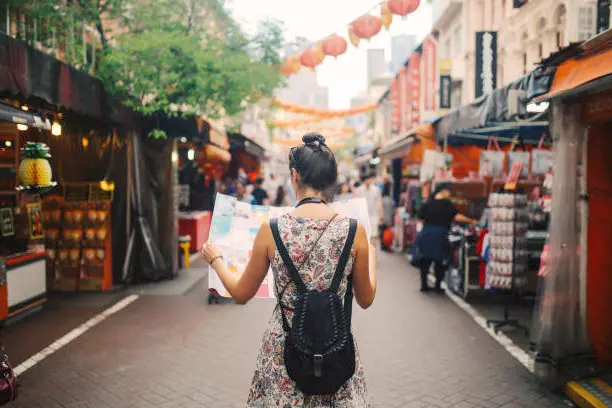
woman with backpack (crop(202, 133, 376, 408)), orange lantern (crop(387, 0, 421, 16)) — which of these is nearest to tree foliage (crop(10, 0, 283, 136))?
orange lantern (crop(387, 0, 421, 16))

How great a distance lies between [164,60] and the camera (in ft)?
30.9

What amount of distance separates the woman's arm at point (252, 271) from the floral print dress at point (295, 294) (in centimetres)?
6

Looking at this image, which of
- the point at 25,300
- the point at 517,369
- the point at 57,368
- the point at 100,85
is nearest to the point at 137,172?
the point at 100,85

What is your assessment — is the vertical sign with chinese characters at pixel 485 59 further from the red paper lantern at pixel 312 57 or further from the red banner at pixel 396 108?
the red banner at pixel 396 108

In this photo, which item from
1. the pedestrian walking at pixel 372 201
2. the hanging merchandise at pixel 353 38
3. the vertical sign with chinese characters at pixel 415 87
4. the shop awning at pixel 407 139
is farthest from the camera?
the vertical sign with chinese characters at pixel 415 87

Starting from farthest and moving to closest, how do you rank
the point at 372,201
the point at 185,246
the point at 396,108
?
the point at 396,108 → the point at 372,201 → the point at 185,246

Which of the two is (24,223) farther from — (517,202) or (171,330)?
→ (517,202)

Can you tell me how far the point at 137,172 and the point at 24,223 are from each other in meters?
2.38

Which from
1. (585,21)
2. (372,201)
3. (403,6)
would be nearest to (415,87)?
(372,201)

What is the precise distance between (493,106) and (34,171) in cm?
555

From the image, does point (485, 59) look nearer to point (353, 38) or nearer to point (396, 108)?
point (353, 38)

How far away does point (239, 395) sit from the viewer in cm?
513

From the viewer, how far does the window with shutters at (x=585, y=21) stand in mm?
11059

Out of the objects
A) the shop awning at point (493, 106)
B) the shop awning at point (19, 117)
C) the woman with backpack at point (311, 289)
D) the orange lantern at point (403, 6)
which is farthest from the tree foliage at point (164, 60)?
the woman with backpack at point (311, 289)
